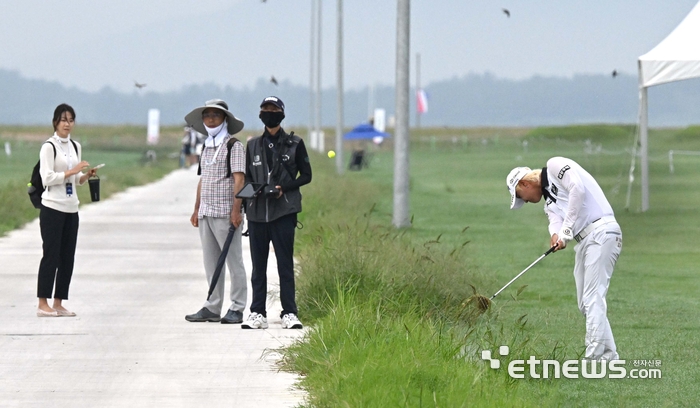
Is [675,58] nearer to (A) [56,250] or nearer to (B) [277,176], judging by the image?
(B) [277,176]

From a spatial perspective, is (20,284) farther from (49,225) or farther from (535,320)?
(535,320)

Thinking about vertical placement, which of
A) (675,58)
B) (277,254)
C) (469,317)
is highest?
(675,58)

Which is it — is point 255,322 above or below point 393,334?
below

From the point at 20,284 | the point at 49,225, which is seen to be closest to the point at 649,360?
the point at 49,225

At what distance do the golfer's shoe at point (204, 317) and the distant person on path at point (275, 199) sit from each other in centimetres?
64

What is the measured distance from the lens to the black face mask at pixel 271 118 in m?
10.9

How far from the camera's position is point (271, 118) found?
10.9m

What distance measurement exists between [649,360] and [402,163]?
12.9m

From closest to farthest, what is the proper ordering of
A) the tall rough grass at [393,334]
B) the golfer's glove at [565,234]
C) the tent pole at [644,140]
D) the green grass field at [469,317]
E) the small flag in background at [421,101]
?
the tall rough grass at [393,334]
the green grass field at [469,317]
the golfer's glove at [565,234]
the tent pole at [644,140]
the small flag in background at [421,101]

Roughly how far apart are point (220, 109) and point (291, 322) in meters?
1.98

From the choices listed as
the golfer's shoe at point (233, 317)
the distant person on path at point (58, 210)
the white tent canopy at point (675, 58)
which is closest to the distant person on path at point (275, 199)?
the golfer's shoe at point (233, 317)

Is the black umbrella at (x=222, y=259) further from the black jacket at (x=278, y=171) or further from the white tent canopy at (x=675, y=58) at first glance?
the white tent canopy at (x=675, y=58)

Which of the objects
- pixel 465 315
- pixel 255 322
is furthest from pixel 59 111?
pixel 465 315

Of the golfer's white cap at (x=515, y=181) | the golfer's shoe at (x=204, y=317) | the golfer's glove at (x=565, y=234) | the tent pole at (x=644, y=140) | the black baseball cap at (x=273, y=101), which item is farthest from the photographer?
the tent pole at (x=644, y=140)
